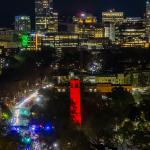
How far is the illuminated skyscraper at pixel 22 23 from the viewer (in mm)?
65438

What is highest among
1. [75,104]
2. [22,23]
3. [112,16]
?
[112,16]

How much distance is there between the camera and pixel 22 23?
66.8 m

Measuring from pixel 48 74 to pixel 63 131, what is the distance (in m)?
19.2

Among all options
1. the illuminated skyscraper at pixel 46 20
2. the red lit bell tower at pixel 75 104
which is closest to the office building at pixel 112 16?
the illuminated skyscraper at pixel 46 20

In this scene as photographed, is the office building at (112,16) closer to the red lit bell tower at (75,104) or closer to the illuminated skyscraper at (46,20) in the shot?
the illuminated skyscraper at (46,20)

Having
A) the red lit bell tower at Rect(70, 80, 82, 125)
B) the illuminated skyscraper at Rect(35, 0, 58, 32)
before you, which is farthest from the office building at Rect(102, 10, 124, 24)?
the red lit bell tower at Rect(70, 80, 82, 125)

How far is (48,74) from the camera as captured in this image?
30844 mm

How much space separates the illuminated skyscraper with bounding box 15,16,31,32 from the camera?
65.4m

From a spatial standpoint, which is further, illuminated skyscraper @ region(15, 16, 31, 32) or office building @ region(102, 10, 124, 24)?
office building @ region(102, 10, 124, 24)

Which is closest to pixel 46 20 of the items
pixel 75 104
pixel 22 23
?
pixel 22 23

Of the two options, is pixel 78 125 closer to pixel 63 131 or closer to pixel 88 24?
pixel 63 131

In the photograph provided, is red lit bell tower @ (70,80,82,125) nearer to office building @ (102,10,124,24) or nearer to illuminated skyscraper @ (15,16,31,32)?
illuminated skyscraper @ (15,16,31,32)

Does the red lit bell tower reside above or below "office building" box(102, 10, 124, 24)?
below

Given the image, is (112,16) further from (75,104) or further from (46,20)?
(75,104)
